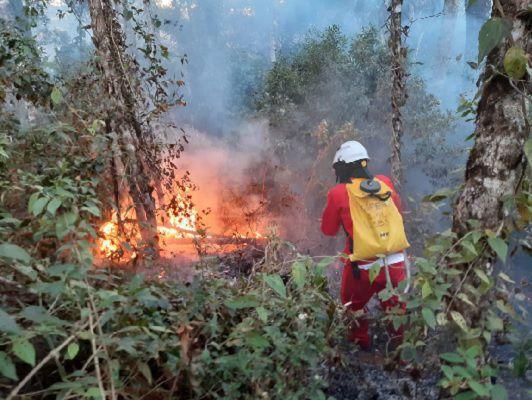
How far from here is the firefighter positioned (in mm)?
3965

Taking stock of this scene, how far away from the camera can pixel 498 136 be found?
6.48 ft

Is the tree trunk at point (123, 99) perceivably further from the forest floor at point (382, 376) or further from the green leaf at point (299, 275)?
the green leaf at point (299, 275)

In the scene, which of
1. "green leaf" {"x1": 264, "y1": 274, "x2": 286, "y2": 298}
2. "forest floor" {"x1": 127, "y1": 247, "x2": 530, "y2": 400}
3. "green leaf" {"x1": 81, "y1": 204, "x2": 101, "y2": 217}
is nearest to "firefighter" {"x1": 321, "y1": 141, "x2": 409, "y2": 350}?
"forest floor" {"x1": 127, "y1": 247, "x2": 530, "y2": 400}

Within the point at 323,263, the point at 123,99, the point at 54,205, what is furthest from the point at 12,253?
the point at 123,99

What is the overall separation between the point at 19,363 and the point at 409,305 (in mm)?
1790

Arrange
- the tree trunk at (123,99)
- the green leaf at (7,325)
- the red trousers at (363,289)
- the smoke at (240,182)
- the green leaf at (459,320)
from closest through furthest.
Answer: the green leaf at (7,325) < the green leaf at (459,320) < the red trousers at (363,289) < the tree trunk at (123,99) < the smoke at (240,182)

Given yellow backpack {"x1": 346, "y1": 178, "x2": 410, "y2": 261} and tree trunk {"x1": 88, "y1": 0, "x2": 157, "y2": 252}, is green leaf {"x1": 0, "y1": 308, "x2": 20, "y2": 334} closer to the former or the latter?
yellow backpack {"x1": 346, "y1": 178, "x2": 410, "y2": 261}

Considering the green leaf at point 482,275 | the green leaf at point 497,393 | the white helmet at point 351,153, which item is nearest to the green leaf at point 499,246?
the green leaf at point 482,275

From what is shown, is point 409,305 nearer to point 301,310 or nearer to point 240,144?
point 301,310

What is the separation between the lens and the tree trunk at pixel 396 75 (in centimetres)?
585

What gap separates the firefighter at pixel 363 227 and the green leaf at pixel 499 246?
2040 millimetres

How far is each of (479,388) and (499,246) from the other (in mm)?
604

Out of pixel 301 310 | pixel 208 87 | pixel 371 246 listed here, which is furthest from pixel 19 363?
pixel 208 87

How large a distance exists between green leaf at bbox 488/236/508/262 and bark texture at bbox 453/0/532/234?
0.51 feet
